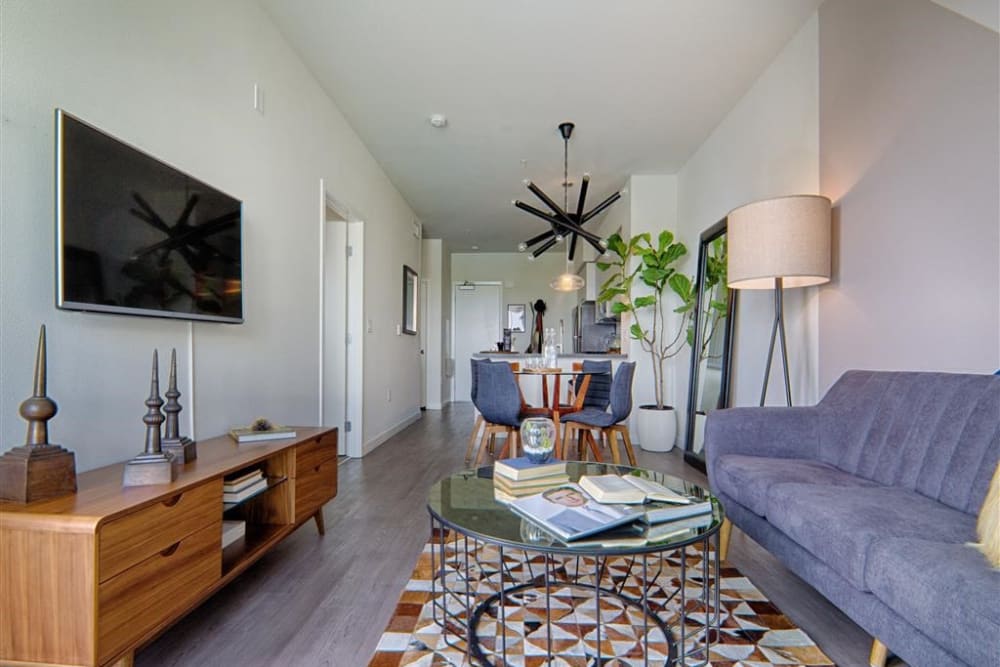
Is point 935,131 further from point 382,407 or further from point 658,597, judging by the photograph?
point 382,407

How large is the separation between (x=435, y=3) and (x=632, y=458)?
Answer: 309 centimetres

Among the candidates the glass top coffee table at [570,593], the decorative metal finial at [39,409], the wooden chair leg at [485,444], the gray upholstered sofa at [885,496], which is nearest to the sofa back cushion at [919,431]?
the gray upholstered sofa at [885,496]

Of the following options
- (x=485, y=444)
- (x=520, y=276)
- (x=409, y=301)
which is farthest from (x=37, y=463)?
(x=520, y=276)

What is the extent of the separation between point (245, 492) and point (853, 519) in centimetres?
196

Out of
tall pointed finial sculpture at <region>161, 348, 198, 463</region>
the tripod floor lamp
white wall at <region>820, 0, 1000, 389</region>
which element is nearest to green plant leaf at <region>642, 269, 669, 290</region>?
white wall at <region>820, 0, 1000, 389</region>

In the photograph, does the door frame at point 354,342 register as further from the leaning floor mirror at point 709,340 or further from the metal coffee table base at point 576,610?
the leaning floor mirror at point 709,340

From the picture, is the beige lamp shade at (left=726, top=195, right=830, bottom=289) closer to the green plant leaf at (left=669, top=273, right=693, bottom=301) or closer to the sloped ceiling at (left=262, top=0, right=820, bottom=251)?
the sloped ceiling at (left=262, top=0, right=820, bottom=251)

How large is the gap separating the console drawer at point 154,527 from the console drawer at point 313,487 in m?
0.57

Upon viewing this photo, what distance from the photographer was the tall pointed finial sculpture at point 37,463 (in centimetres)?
116

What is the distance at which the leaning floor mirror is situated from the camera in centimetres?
369

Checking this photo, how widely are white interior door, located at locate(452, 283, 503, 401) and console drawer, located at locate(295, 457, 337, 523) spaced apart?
21.8 ft

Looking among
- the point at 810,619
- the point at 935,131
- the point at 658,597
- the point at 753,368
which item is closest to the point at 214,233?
the point at 658,597

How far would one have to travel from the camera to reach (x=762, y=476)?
1.84 meters

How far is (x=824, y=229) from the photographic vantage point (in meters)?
2.39
